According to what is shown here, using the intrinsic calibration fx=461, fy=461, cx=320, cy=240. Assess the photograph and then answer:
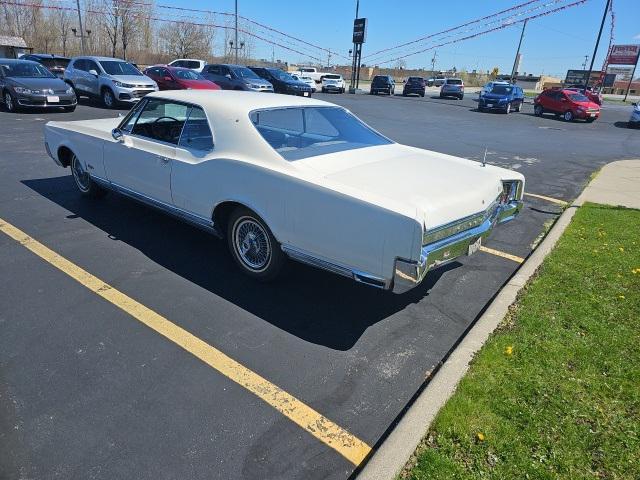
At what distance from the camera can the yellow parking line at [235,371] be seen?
2459 millimetres

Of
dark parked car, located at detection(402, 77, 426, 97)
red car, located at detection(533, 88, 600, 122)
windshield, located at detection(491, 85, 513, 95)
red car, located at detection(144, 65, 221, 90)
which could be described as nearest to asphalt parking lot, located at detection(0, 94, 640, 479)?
red car, located at detection(144, 65, 221, 90)

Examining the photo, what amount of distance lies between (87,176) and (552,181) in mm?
8338

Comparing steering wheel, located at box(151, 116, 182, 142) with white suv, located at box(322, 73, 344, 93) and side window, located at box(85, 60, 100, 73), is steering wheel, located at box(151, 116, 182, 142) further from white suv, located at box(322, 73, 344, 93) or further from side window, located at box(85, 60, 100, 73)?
white suv, located at box(322, 73, 344, 93)

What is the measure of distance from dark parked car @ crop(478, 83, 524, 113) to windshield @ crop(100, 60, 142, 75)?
19.0m

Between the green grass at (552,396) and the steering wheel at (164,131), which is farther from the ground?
the steering wheel at (164,131)

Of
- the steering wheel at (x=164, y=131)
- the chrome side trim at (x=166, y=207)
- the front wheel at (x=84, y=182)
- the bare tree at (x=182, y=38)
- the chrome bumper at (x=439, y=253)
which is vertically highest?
the bare tree at (x=182, y=38)

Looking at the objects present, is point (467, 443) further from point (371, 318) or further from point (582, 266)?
point (582, 266)

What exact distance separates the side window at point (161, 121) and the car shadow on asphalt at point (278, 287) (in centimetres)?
109

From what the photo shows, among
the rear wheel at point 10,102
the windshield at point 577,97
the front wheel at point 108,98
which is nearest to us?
the rear wheel at point 10,102

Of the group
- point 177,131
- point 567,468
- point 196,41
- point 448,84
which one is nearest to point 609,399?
point 567,468

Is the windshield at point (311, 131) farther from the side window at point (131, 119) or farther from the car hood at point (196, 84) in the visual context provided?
the car hood at point (196, 84)

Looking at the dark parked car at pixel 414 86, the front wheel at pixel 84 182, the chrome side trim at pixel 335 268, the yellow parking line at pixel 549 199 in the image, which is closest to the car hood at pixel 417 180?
the chrome side trim at pixel 335 268

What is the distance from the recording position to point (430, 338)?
11.3 feet

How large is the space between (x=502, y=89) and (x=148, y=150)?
27.1 metres
